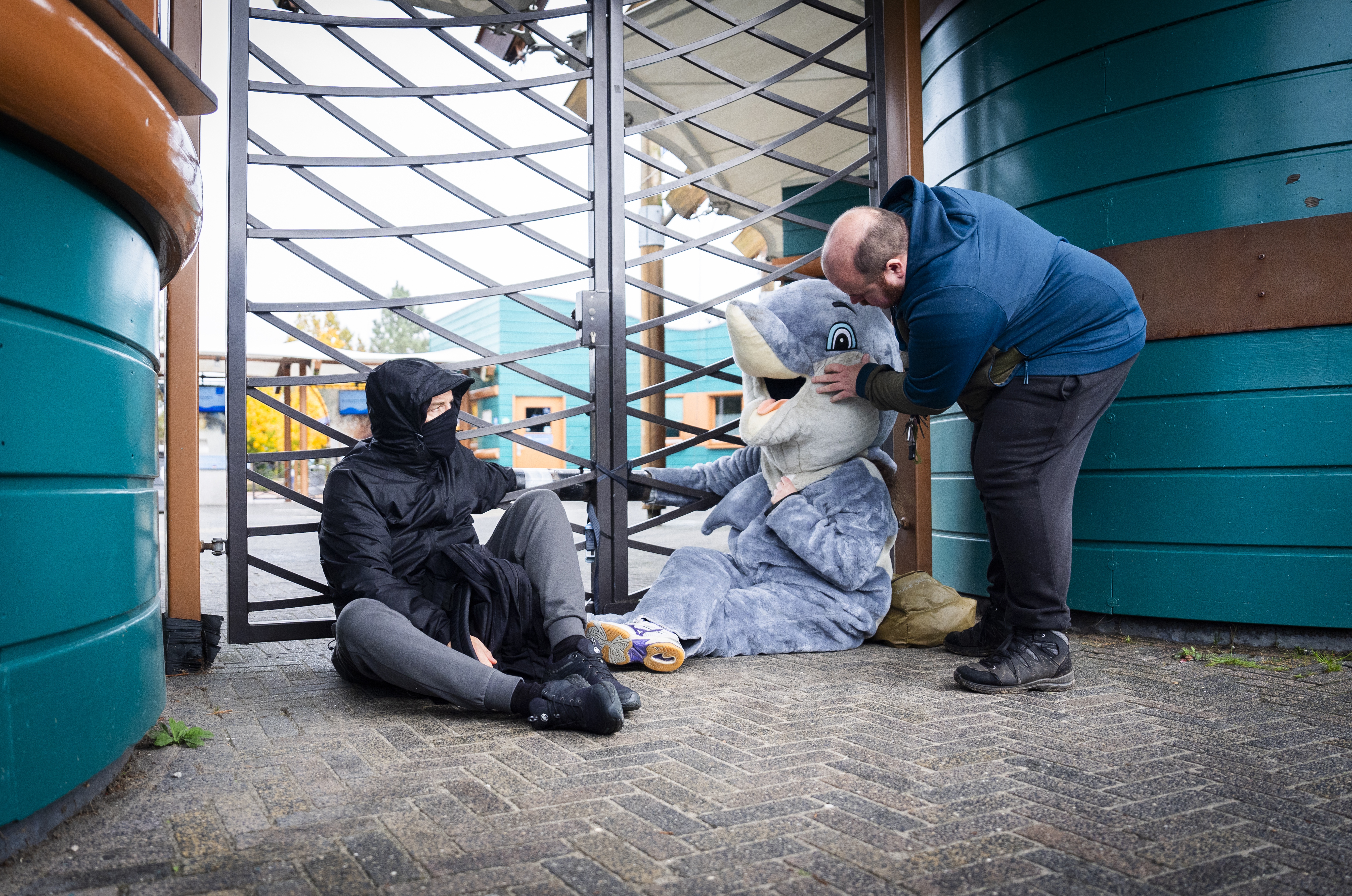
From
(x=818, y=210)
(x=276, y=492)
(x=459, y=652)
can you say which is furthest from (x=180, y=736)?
(x=818, y=210)

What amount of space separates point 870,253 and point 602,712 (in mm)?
1837

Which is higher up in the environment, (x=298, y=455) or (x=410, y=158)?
(x=410, y=158)

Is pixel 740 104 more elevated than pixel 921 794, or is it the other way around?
pixel 740 104

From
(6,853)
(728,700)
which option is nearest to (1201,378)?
(728,700)

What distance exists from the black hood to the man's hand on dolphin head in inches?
57.2

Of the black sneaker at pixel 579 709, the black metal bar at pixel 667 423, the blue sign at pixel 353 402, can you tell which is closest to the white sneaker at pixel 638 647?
the black sneaker at pixel 579 709

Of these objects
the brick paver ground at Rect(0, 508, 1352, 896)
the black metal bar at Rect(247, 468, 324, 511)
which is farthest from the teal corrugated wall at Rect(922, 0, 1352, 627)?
the black metal bar at Rect(247, 468, 324, 511)

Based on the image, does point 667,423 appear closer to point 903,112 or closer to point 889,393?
point 889,393

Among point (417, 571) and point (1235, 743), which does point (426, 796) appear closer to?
point (417, 571)

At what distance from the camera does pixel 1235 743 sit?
8.16 ft

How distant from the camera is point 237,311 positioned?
12.4 feet

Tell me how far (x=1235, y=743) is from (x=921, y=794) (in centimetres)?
105

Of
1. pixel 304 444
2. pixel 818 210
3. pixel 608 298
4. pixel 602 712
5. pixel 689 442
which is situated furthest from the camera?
pixel 304 444

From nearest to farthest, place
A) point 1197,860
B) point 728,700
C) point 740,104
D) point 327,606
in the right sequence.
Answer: point 1197,860 → point 728,700 → point 327,606 → point 740,104
